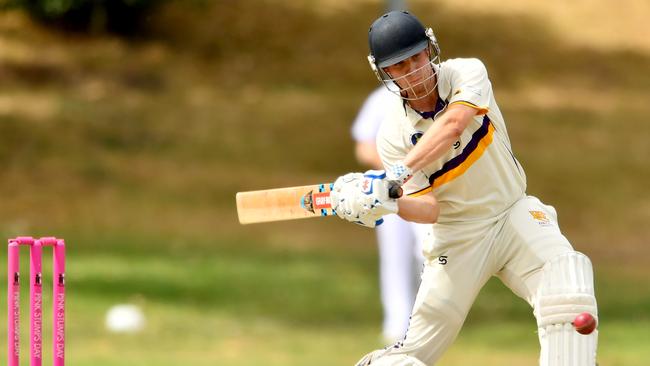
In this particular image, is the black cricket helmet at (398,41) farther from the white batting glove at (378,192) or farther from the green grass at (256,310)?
the green grass at (256,310)

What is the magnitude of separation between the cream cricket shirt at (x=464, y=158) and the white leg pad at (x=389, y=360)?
1.50 feet

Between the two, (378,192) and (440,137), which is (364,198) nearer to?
(378,192)

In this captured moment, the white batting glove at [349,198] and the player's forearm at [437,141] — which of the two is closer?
the white batting glove at [349,198]

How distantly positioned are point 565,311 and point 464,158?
583mm

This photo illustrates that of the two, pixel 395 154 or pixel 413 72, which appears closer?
pixel 413 72

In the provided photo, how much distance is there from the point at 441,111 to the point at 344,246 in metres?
7.89

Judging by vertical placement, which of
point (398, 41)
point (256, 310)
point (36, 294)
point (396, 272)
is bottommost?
point (36, 294)

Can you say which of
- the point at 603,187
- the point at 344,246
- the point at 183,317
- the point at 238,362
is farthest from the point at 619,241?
the point at 238,362

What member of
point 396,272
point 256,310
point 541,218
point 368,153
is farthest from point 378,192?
point 256,310

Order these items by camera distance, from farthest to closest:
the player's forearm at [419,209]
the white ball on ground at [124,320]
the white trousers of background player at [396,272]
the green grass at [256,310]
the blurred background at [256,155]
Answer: the blurred background at [256,155], the white ball on ground at [124,320], the green grass at [256,310], the white trousers of background player at [396,272], the player's forearm at [419,209]

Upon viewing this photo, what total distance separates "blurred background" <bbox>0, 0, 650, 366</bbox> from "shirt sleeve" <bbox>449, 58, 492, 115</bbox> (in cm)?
320

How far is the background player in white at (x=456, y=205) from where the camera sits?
4.47 meters

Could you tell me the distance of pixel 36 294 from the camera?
457cm

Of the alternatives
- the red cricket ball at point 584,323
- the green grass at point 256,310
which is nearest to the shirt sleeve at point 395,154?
the red cricket ball at point 584,323
